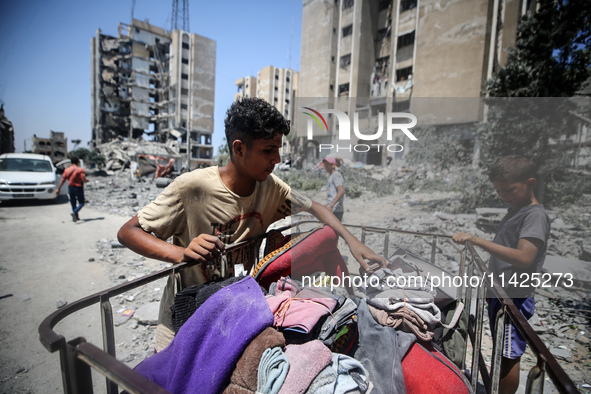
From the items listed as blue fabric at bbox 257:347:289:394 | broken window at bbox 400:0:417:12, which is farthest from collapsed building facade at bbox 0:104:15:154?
blue fabric at bbox 257:347:289:394

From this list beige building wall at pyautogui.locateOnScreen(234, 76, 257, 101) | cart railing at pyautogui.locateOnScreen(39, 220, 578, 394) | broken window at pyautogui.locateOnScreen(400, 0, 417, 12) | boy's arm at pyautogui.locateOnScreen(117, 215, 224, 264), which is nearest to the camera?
cart railing at pyautogui.locateOnScreen(39, 220, 578, 394)

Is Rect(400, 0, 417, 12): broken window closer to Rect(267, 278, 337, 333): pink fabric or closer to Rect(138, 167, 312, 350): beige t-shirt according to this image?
Rect(138, 167, 312, 350): beige t-shirt

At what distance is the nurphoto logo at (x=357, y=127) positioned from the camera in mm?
1786

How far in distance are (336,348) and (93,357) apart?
0.89 meters

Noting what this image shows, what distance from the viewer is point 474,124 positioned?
257cm

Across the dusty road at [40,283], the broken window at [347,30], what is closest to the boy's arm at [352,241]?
the dusty road at [40,283]

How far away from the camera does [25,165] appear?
35.9ft

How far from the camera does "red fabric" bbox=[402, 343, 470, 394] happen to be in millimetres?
1165

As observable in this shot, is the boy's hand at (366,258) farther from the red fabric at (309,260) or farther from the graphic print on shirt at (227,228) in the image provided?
the graphic print on shirt at (227,228)

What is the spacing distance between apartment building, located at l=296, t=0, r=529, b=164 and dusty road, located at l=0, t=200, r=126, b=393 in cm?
333

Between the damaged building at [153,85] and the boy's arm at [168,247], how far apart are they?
53.5 m

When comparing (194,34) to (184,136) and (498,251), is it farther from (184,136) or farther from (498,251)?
(498,251)

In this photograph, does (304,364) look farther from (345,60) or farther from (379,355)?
(345,60)

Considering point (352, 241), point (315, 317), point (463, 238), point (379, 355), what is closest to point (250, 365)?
point (315, 317)
